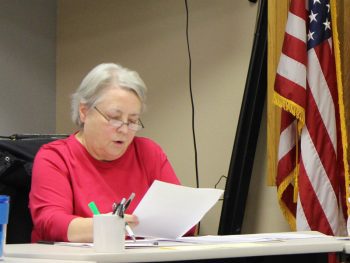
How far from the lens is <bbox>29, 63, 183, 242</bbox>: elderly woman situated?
202cm

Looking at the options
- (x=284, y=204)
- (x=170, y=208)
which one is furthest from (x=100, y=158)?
(x=284, y=204)

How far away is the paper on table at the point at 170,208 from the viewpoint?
1.65m

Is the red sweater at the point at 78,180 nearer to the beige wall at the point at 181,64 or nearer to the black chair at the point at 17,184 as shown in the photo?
the black chair at the point at 17,184

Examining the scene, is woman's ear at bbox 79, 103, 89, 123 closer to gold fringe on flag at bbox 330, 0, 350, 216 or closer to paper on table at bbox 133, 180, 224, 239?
paper on table at bbox 133, 180, 224, 239

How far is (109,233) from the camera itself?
1374 mm

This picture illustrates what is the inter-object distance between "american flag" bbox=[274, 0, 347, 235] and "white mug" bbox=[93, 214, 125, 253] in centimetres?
150

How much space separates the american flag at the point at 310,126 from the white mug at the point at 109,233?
4.91ft

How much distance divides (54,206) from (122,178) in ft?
1.09

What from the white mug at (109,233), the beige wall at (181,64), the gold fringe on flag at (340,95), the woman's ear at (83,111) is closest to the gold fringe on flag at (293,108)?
the gold fringe on flag at (340,95)

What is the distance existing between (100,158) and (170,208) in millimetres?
599

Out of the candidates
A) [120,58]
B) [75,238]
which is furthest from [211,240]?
[120,58]

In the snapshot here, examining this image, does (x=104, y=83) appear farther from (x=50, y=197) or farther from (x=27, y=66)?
(x=27, y=66)

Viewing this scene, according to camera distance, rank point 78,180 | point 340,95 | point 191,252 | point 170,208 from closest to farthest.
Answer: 1. point 191,252
2. point 170,208
3. point 78,180
4. point 340,95

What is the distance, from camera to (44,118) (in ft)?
12.7
